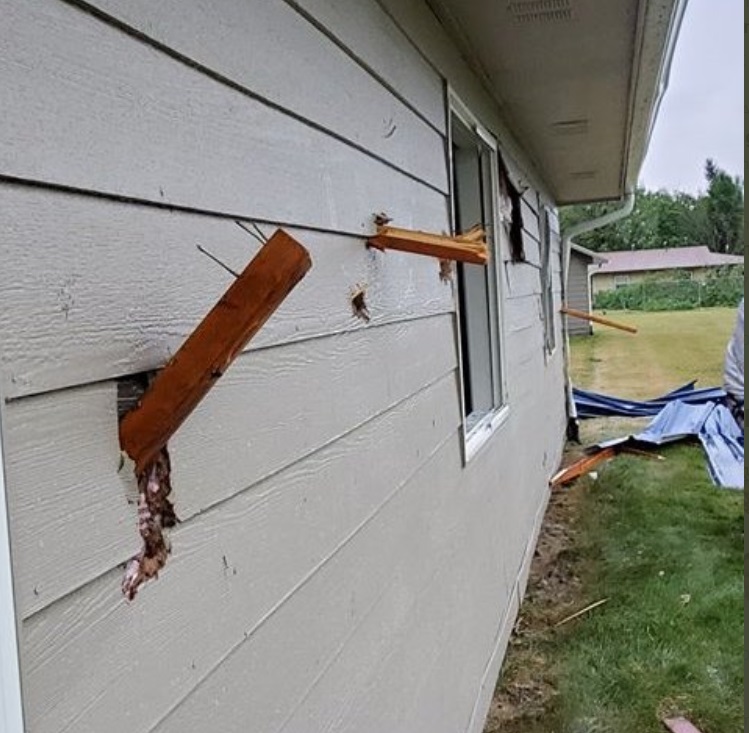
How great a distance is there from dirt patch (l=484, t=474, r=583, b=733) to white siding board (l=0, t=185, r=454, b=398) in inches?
86.0

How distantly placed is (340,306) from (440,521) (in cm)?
94

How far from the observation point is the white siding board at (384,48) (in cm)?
147

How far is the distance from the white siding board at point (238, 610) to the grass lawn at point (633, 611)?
5.01 feet

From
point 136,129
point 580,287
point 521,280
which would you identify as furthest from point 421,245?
point 580,287

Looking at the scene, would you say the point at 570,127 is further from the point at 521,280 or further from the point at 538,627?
the point at 538,627

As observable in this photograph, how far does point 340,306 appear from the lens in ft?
4.82

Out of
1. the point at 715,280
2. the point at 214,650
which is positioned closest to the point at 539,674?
the point at 214,650

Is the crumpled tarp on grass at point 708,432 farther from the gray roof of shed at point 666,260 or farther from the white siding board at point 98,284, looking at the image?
the gray roof of shed at point 666,260

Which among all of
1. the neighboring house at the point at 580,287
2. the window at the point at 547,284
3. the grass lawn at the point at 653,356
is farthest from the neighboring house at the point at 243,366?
the neighboring house at the point at 580,287

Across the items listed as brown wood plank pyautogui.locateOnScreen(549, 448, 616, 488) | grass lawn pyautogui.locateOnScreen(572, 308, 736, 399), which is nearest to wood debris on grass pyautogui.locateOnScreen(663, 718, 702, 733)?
brown wood plank pyautogui.locateOnScreen(549, 448, 616, 488)

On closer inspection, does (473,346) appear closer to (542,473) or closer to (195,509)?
(542,473)

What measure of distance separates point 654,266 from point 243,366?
40.1 meters

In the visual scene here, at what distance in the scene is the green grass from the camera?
2807 mm

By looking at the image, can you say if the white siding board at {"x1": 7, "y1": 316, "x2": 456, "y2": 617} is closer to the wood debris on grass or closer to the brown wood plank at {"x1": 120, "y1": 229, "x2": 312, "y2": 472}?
the brown wood plank at {"x1": 120, "y1": 229, "x2": 312, "y2": 472}
